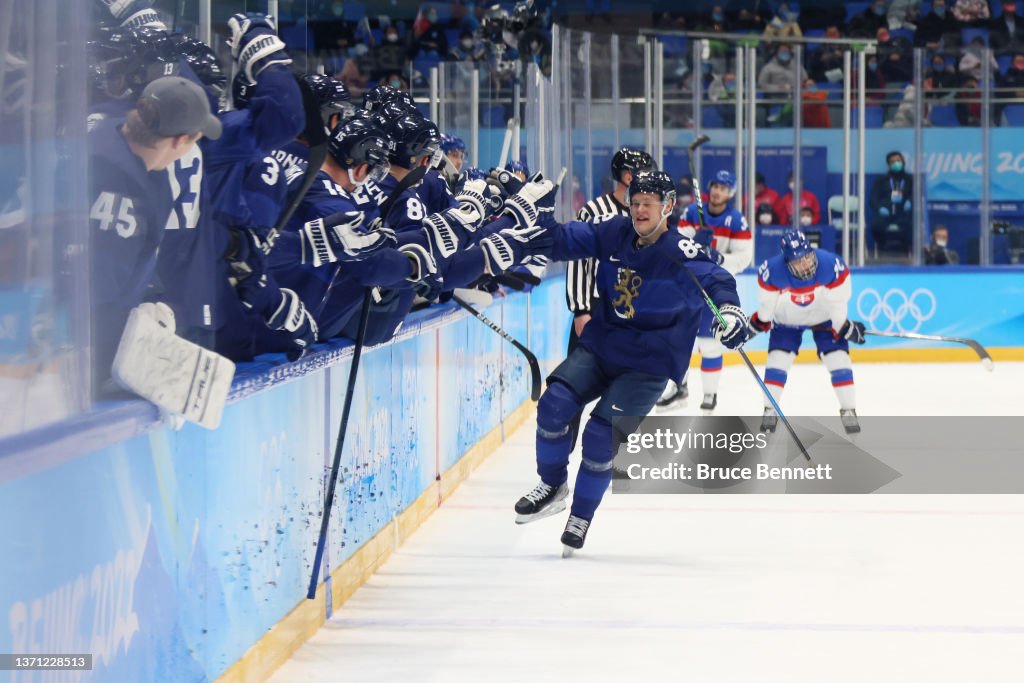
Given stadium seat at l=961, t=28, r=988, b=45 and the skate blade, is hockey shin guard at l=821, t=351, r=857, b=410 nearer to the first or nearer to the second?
the skate blade

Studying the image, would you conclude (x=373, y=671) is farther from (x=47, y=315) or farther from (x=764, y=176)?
(x=764, y=176)

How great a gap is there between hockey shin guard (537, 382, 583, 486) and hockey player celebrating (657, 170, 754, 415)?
3.53 m

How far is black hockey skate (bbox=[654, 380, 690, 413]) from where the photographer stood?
8398 millimetres

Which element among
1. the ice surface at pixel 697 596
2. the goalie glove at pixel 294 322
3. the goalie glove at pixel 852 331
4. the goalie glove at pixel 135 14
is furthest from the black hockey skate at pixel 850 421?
the goalie glove at pixel 135 14

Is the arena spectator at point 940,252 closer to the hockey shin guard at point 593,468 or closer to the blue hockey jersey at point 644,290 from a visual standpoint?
the blue hockey jersey at point 644,290

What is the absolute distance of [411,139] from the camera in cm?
416

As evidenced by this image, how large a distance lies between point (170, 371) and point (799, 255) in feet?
17.7

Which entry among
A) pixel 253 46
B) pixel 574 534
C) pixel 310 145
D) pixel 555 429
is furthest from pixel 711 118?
pixel 253 46

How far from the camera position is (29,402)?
194 centimetres

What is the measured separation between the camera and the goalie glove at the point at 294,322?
11.0 ft

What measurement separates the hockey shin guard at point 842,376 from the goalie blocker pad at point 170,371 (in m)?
5.61

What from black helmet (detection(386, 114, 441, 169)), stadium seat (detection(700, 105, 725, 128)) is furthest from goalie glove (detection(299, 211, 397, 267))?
stadium seat (detection(700, 105, 725, 128))

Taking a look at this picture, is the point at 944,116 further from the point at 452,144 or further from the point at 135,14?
the point at 135,14

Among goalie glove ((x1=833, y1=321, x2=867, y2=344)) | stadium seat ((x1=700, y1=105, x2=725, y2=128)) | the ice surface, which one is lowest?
the ice surface
